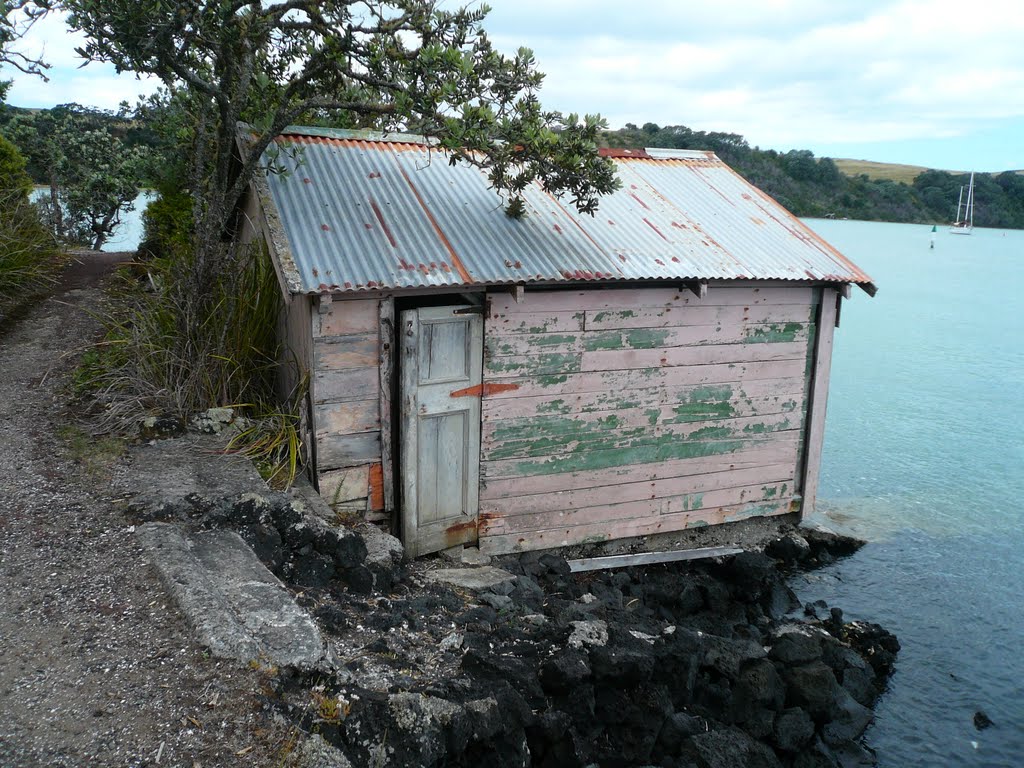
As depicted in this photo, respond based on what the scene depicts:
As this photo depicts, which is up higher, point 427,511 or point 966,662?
point 427,511

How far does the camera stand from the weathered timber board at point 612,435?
7391mm

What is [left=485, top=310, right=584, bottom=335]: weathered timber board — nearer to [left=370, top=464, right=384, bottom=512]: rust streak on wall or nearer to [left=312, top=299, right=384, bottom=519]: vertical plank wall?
[left=312, top=299, right=384, bottom=519]: vertical plank wall

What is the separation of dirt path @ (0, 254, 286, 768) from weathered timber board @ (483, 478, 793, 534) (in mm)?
3493

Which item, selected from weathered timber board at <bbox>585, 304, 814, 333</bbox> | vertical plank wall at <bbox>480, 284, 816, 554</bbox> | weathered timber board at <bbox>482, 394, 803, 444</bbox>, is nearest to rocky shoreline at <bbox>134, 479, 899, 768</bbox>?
vertical plank wall at <bbox>480, 284, 816, 554</bbox>

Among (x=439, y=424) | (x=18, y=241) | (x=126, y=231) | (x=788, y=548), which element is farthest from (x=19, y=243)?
(x=126, y=231)

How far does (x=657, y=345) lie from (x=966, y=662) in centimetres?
438

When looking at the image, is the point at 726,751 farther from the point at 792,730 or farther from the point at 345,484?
the point at 345,484

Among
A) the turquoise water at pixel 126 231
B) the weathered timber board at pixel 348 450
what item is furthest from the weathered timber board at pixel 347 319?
the turquoise water at pixel 126 231

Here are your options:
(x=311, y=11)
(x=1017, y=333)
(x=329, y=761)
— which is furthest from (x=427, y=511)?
(x=1017, y=333)

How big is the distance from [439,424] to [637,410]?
6.65 ft

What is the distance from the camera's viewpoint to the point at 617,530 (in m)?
8.12

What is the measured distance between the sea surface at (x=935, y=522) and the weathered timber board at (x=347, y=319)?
5395 millimetres

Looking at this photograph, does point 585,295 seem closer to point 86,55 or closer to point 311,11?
point 311,11

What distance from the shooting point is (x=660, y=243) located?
310 inches
